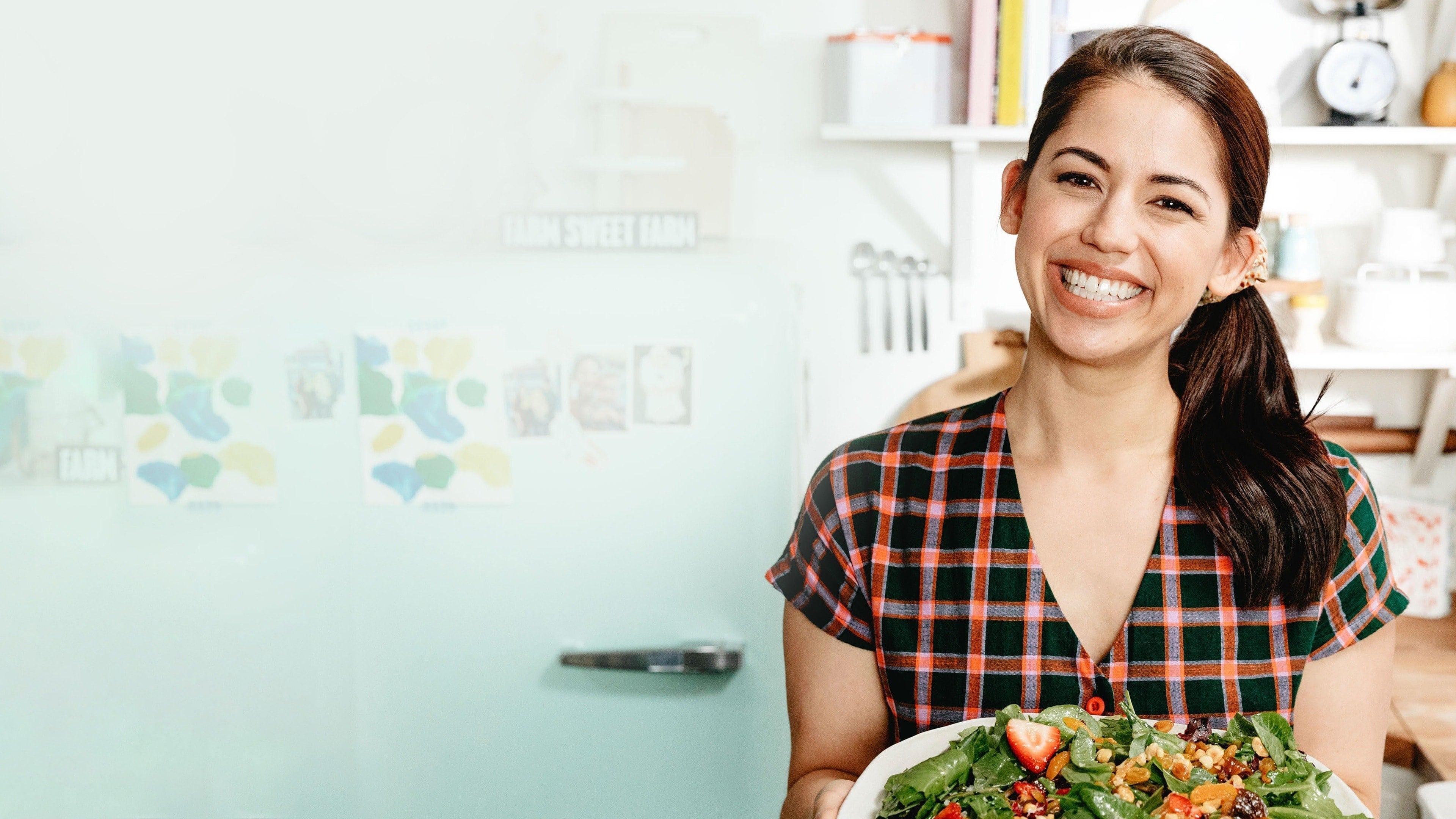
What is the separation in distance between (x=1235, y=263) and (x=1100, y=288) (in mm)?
151

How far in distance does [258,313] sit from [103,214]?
0.71 m

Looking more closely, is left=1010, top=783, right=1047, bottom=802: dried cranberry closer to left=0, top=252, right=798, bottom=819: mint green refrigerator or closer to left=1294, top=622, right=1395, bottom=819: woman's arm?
left=1294, top=622, right=1395, bottom=819: woman's arm

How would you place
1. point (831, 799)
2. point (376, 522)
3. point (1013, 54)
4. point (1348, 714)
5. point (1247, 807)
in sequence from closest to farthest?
1. point (1247, 807)
2. point (831, 799)
3. point (1348, 714)
4. point (376, 522)
5. point (1013, 54)

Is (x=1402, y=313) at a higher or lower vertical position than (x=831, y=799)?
higher

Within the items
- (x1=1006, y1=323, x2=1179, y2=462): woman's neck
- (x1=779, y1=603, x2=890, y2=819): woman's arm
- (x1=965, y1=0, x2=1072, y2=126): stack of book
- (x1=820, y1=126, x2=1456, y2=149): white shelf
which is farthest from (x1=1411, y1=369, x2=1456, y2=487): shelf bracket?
(x1=779, y1=603, x2=890, y2=819): woman's arm

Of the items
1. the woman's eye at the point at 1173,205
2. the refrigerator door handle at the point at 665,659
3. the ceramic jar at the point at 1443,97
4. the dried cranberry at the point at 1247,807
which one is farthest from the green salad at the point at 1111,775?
the ceramic jar at the point at 1443,97

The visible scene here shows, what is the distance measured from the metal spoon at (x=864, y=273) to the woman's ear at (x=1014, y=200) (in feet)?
3.39

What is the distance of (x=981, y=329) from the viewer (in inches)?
Result: 80.2

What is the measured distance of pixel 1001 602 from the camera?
3.01ft

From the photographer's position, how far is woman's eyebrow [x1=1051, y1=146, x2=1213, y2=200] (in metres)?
0.82

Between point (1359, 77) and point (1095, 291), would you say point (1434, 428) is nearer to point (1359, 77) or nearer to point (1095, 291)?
point (1359, 77)

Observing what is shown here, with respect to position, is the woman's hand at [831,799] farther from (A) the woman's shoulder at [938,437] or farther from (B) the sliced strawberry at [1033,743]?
(A) the woman's shoulder at [938,437]

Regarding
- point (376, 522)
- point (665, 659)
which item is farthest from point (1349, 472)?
point (376, 522)

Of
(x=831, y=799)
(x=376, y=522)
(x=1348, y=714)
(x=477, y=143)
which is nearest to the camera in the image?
(x=831, y=799)
